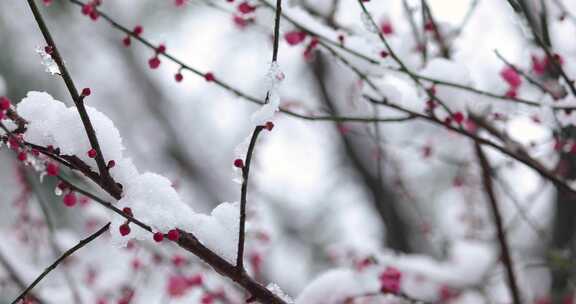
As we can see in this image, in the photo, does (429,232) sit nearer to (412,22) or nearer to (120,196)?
(412,22)

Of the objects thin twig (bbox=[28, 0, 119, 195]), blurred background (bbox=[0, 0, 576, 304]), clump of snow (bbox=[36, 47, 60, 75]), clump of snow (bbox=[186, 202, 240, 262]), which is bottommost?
clump of snow (bbox=[186, 202, 240, 262])

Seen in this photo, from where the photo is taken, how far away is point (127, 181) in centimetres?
143

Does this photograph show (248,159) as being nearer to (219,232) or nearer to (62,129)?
(219,232)

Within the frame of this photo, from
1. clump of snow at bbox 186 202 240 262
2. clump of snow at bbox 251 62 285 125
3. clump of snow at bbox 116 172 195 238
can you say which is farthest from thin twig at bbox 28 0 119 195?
clump of snow at bbox 251 62 285 125

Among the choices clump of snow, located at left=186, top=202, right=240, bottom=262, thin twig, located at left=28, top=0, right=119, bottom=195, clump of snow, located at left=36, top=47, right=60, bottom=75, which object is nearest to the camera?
thin twig, located at left=28, top=0, right=119, bottom=195

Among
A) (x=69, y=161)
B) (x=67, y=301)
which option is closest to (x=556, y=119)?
(x=69, y=161)

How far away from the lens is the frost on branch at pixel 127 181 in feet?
4.46

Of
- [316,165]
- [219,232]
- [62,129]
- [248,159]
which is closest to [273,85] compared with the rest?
[248,159]

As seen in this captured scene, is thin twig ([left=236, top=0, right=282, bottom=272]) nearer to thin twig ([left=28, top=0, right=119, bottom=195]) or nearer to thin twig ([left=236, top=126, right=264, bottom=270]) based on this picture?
thin twig ([left=236, top=126, right=264, bottom=270])

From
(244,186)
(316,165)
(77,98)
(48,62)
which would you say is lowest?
(244,186)

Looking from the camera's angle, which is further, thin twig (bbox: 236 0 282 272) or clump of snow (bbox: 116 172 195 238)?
clump of snow (bbox: 116 172 195 238)

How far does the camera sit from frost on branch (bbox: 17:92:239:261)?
1359mm

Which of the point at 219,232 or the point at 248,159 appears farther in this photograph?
the point at 219,232

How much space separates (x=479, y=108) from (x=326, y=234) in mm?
6425
